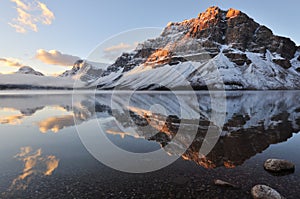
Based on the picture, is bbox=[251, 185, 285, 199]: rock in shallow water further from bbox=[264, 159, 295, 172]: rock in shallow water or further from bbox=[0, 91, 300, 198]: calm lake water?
bbox=[264, 159, 295, 172]: rock in shallow water

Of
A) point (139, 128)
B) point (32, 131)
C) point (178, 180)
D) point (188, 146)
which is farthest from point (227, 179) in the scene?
point (32, 131)

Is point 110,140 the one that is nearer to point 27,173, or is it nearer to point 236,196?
point 27,173

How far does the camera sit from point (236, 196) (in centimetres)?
925

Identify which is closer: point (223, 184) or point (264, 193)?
point (264, 193)

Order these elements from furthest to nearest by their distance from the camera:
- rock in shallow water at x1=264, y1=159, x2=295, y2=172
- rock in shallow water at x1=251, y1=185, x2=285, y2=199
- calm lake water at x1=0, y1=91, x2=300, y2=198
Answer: rock in shallow water at x1=264, y1=159, x2=295, y2=172 → calm lake water at x1=0, y1=91, x2=300, y2=198 → rock in shallow water at x1=251, y1=185, x2=285, y2=199

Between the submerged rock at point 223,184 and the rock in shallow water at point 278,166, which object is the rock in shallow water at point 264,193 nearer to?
the submerged rock at point 223,184

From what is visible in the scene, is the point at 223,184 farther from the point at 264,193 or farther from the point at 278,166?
the point at 278,166

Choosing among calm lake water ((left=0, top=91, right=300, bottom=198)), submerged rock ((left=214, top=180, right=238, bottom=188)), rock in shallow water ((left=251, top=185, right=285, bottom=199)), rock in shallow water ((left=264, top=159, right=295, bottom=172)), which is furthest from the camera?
rock in shallow water ((left=264, top=159, right=295, bottom=172))

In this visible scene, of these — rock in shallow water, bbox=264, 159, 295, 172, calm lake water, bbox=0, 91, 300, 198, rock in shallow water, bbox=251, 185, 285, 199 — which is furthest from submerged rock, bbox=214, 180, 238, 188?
rock in shallow water, bbox=264, 159, 295, 172

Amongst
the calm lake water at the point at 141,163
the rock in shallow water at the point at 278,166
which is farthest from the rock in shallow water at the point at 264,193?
the rock in shallow water at the point at 278,166

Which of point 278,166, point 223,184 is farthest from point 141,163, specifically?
point 278,166

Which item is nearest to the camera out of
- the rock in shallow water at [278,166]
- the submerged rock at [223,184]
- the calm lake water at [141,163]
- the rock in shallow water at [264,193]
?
the rock in shallow water at [264,193]

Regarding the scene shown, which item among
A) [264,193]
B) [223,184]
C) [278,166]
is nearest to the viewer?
[264,193]

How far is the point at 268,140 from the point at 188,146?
26.6ft
